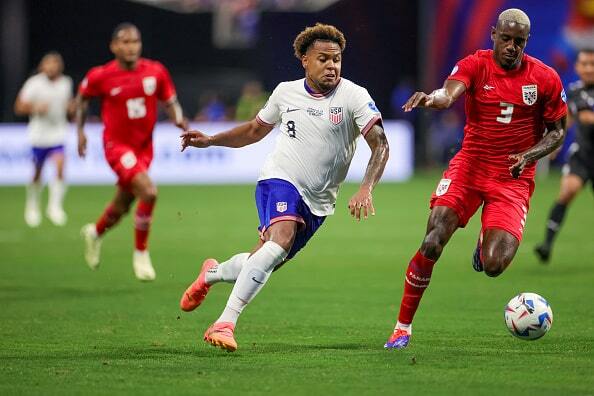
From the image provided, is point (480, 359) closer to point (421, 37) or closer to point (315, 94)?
point (315, 94)

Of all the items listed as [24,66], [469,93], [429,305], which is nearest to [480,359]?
[469,93]

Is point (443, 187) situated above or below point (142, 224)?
above

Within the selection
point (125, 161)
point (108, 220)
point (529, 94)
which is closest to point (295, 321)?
point (529, 94)

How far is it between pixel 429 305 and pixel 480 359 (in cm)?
293

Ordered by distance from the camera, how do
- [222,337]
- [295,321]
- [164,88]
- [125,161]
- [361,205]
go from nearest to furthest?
[361,205] < [222,337] < [295,321] < [125,161] < [164,88]

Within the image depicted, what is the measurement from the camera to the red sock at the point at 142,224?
491 inches

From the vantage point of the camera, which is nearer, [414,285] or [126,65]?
[414,285]

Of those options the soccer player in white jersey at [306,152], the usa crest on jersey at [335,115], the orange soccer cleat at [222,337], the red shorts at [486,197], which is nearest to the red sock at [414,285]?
the red shorts at [486,197]

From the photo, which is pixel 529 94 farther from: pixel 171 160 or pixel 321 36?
pixel 171 160

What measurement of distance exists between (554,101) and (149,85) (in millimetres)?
5696

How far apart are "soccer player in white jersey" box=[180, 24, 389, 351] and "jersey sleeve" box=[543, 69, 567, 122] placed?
4.38ft

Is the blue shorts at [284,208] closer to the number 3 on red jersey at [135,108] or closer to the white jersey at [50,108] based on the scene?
the number 3 on red jersey at [135,108]

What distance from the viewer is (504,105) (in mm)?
8711

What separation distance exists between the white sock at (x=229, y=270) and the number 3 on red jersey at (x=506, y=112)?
7.15ft
